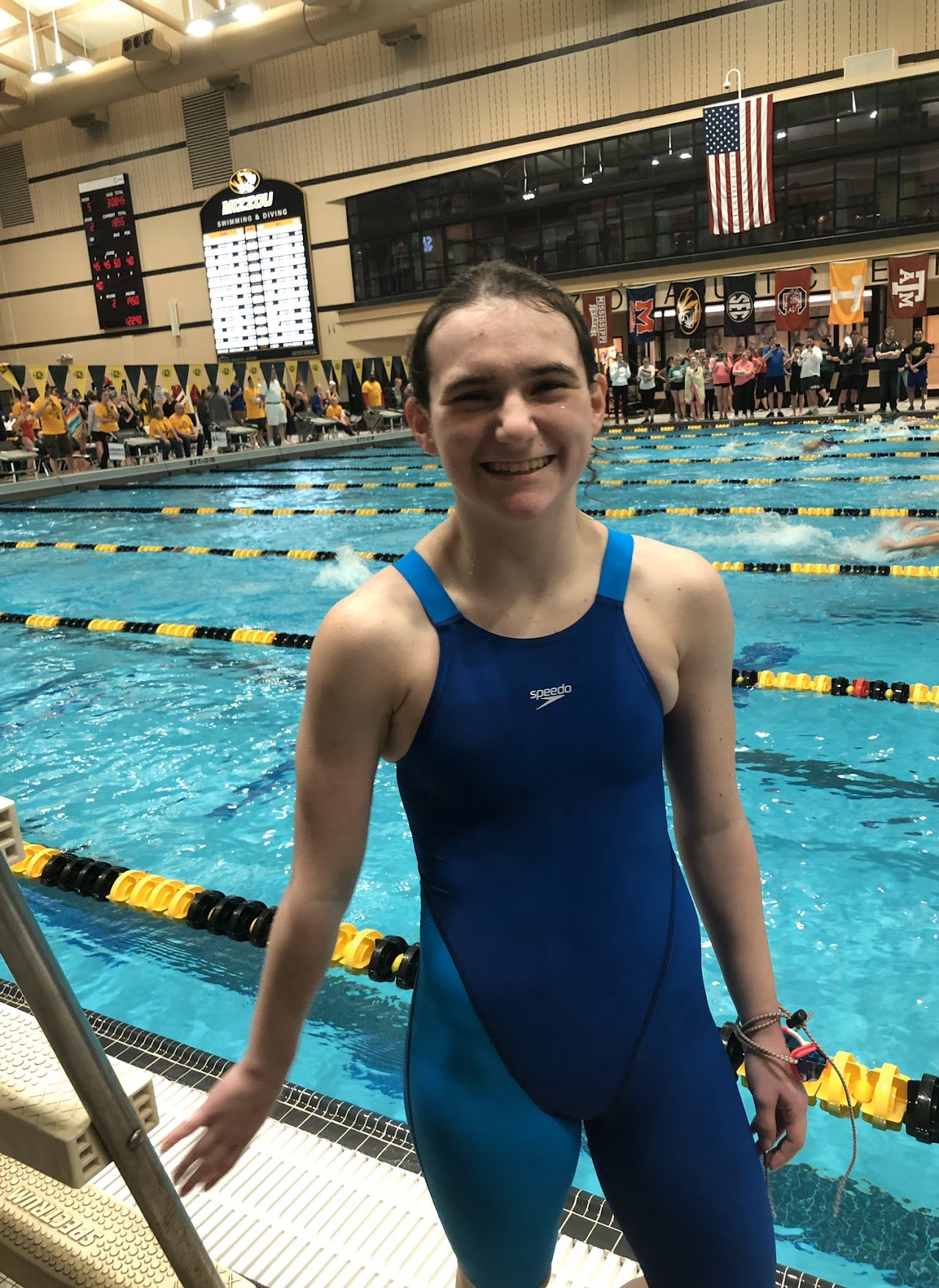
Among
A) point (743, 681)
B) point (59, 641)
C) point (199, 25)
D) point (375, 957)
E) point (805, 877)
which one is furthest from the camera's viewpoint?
point (199, 25)

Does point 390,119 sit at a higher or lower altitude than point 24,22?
lower

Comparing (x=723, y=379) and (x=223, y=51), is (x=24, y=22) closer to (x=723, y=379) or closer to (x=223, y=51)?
(x=223, y=51)

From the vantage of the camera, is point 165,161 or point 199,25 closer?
point 199,25

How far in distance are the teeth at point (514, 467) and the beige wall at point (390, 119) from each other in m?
22.5

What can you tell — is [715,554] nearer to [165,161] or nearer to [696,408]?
[696,408]

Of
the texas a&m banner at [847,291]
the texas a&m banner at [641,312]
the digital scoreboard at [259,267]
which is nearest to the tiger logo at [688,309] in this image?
the texas a&m banner at [641,312]

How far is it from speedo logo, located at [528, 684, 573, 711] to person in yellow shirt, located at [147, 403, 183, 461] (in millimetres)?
19010

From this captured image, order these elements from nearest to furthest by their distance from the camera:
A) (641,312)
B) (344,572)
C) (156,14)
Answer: (344,572), (641,312), (156,14)

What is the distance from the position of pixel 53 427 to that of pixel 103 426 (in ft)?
3.26

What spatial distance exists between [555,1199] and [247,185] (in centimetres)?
3034

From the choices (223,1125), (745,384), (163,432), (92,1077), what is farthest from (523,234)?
(92,1077)

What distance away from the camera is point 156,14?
22047mm

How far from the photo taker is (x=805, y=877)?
11.3 feet

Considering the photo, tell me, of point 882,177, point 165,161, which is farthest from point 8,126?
point 882,177
